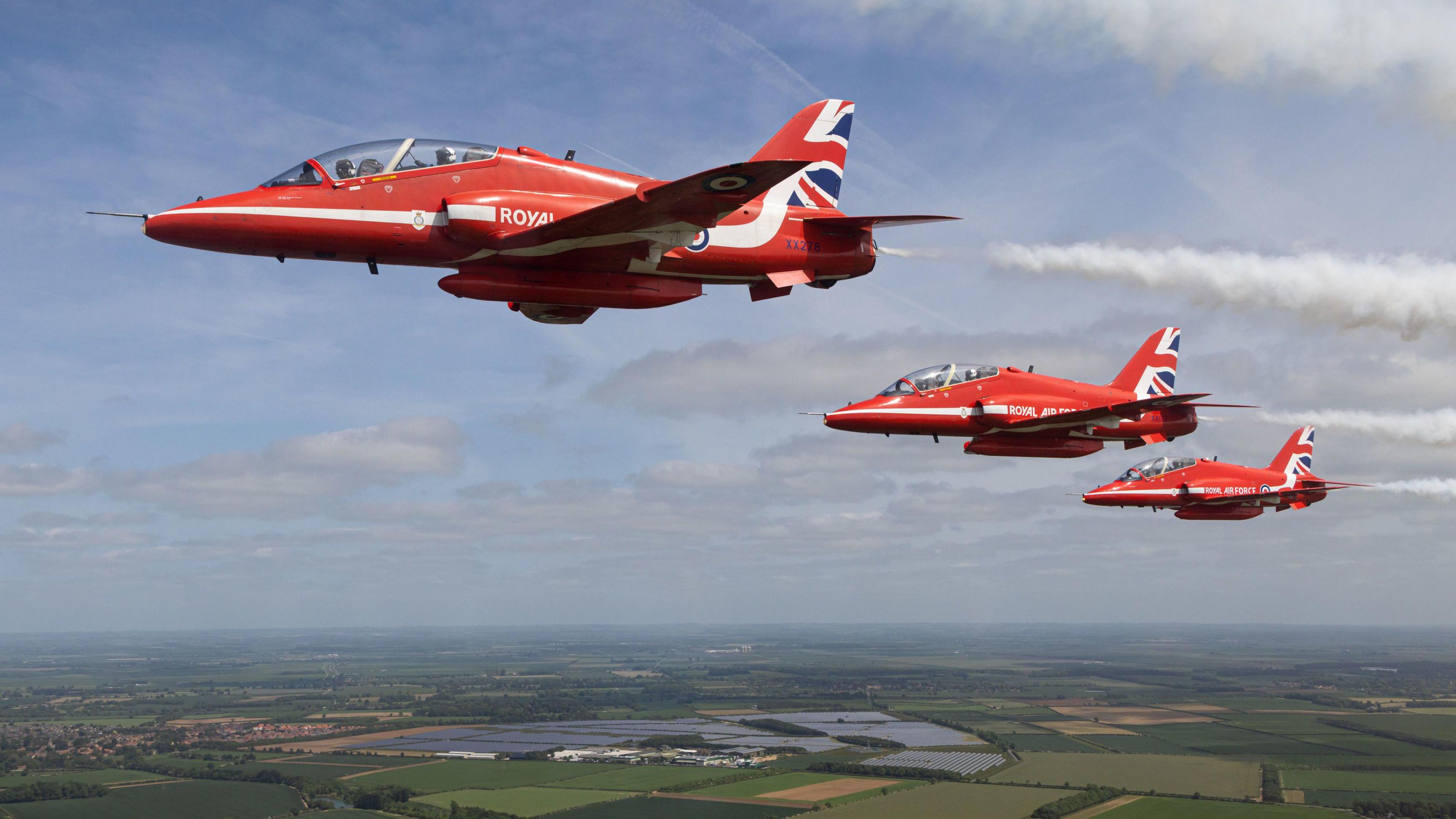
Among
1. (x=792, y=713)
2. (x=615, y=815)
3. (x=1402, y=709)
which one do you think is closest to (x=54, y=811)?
(x=615, y=815)

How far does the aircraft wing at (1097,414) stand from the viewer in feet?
133

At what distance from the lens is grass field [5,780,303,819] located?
332ft

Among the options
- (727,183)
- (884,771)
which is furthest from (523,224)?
(884,771)

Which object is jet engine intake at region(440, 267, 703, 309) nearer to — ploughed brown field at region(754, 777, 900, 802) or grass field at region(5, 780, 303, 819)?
ploughed brown field at region(754, 777, 900, 802)

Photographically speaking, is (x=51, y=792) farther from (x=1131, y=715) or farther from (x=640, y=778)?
(x=1131, y=715)

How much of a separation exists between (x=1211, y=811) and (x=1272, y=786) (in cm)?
2151

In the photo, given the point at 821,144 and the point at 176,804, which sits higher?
the point at 821,144

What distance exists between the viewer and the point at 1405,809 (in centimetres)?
9619

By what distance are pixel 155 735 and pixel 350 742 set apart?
37.7 metres

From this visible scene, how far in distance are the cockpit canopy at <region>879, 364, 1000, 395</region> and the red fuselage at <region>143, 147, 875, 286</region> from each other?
52.1 feet

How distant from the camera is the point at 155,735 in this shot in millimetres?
162125

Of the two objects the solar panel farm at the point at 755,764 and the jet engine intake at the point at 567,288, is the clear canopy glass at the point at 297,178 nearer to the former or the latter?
the jet engine intake at the point at 567,288

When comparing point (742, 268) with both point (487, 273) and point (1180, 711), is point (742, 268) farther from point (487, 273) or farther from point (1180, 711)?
point (1180, 711)

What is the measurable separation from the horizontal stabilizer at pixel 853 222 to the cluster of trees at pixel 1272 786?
3956 inches
